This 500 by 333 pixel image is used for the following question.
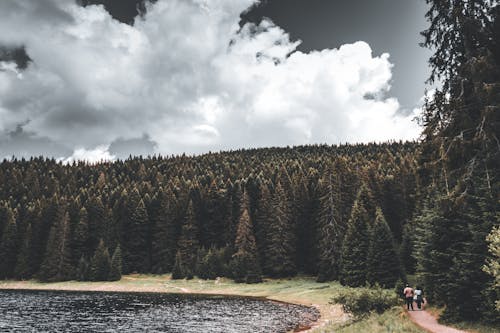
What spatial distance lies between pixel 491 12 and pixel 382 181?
6273 centimetres

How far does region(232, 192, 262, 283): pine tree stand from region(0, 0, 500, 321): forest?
21 cm

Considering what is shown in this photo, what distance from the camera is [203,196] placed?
103 metres

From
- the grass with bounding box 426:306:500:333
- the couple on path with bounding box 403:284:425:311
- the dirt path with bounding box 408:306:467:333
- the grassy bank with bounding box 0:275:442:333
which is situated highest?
the couple on path with bounding box 403:284:425:311

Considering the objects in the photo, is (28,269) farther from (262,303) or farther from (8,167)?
(8,167)

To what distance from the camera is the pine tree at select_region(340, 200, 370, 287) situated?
5591 cm

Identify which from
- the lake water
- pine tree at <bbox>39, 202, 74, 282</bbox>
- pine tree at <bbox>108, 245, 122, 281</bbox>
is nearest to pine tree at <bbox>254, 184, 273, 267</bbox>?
the lake water

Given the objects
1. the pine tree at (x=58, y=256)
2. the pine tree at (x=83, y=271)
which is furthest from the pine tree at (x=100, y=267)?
the pine tree at (x=58, y=256)

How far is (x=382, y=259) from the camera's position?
171 feet

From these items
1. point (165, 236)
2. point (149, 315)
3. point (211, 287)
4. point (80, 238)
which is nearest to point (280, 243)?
point (211, 287)

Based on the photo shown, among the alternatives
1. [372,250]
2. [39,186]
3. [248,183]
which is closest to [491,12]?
[372,250]

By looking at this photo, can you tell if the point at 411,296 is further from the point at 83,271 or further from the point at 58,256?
the point at 58,256

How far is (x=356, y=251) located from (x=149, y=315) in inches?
1128

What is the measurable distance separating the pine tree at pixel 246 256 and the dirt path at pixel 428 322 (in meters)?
46.6

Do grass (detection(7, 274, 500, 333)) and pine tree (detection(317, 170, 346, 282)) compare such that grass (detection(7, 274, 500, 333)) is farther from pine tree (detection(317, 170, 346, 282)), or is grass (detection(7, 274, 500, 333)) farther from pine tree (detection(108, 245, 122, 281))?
pine tree (detection(317, 170, 346, 282))
